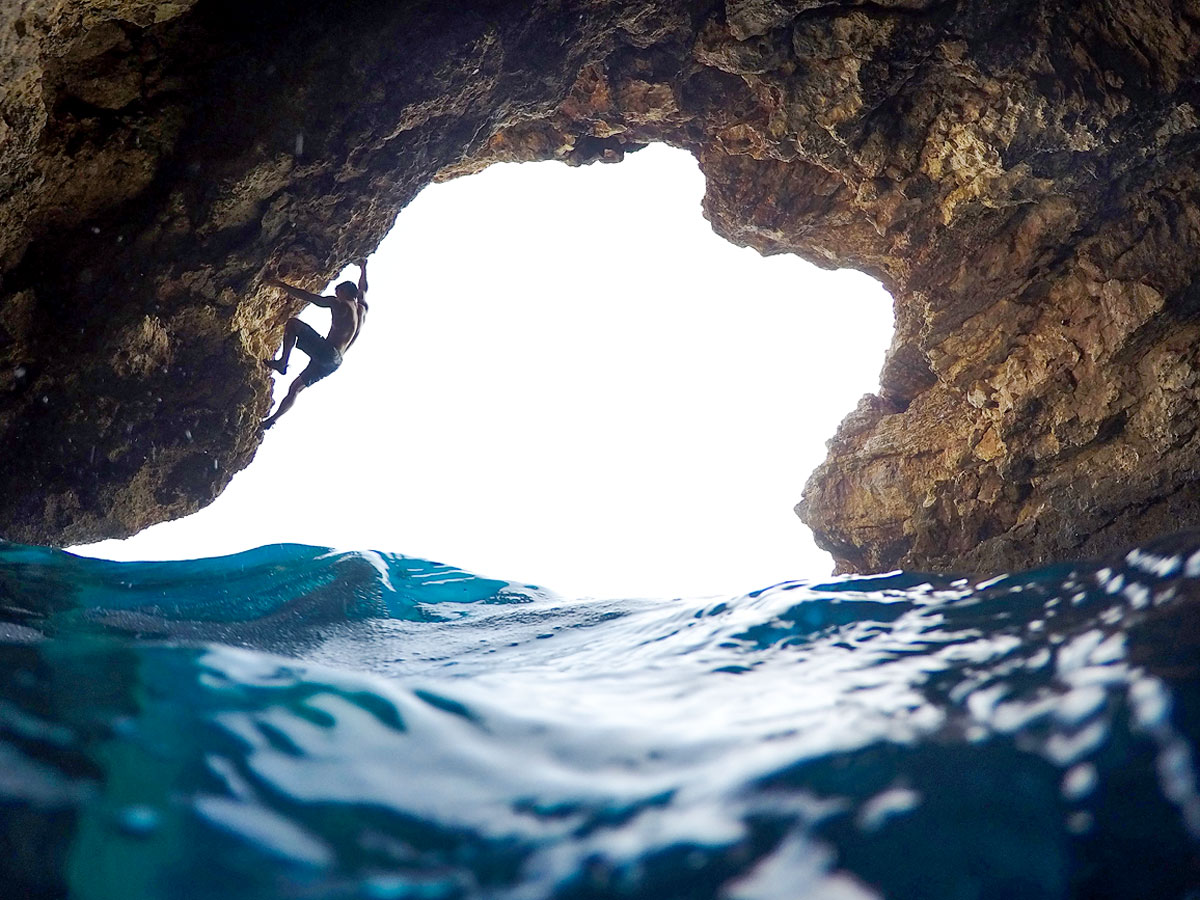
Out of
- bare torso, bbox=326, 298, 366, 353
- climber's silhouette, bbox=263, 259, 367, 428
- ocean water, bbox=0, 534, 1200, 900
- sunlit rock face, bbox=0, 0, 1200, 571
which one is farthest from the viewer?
bare torso, bbox=326, 298, 366, 353

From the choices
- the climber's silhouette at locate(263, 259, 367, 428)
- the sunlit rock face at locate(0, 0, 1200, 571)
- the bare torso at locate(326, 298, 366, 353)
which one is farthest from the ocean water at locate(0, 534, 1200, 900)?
the bare torso at locate(326, 298, 366, 353)

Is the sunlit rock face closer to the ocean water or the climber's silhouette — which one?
the climber's silhouette

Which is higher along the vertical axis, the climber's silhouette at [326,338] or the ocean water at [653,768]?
the climber's silhouette at [326,338]

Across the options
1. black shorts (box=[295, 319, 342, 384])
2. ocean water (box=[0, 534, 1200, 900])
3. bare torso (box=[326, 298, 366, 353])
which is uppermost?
bare torso (box=[326, 298, 366, 353])

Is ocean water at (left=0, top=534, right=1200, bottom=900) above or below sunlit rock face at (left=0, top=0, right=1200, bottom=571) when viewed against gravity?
below

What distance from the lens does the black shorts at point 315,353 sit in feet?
26.7

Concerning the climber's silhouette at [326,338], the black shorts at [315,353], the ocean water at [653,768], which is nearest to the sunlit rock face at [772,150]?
the climber's silhouette at [326,338]

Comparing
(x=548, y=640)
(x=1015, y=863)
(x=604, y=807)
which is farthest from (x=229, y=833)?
(x=548, y=640)

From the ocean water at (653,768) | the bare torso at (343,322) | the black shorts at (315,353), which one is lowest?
the ocean water at (653,768)

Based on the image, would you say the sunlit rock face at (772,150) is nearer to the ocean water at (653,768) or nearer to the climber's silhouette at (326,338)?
the climber's silhouette at (326,338)

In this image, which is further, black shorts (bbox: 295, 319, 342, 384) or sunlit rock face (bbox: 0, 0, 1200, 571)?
black shorts (bbox: 295, 319, 342, 384)

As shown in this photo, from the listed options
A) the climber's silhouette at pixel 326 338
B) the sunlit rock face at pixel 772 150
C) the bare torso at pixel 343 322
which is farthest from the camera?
the bare torso at pixel 343 322

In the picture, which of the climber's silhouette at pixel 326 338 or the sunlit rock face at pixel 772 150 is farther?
the climber's silhouette at pixel 326 338

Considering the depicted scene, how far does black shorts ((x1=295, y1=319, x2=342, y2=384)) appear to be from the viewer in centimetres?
813
